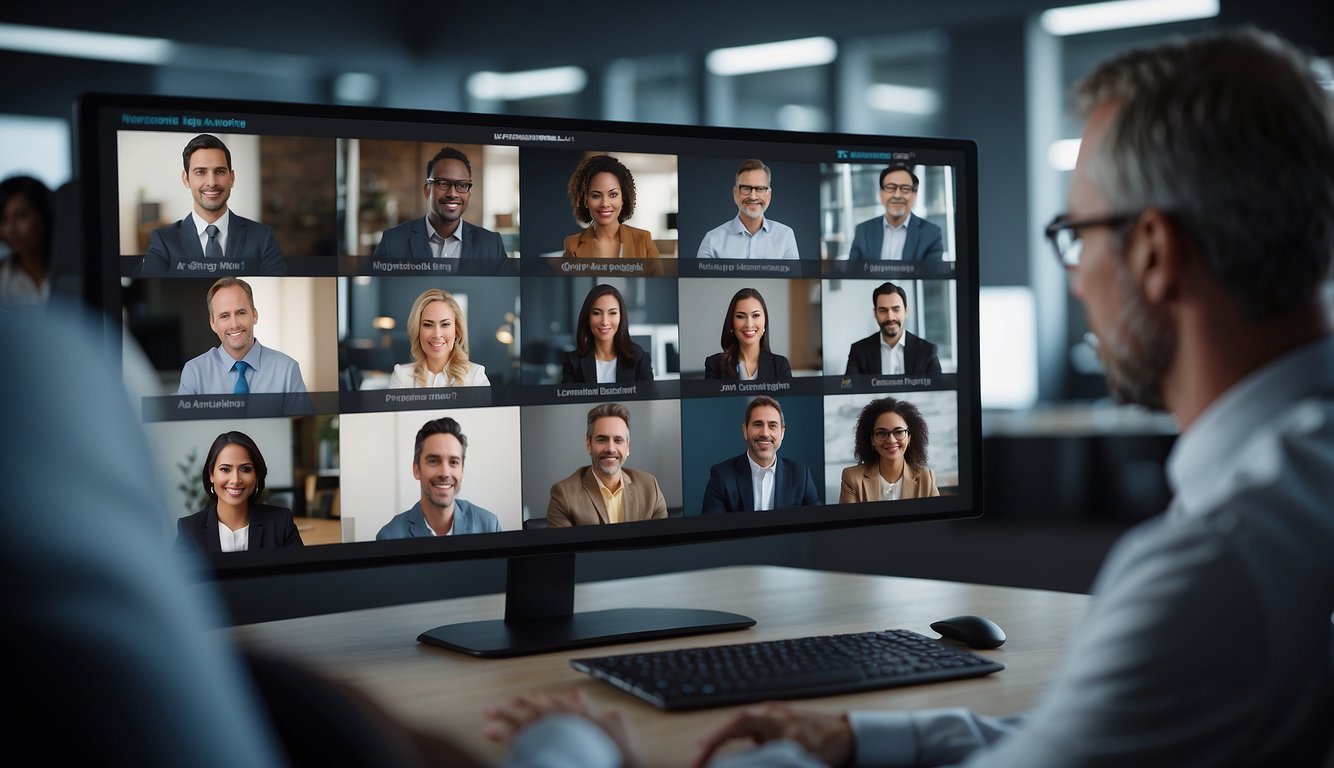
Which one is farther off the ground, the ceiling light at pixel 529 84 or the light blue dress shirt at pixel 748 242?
the ceiling light at pixel 529 84

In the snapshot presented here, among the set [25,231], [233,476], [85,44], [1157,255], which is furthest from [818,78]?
[1157,255]

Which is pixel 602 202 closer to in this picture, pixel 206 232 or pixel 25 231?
pixel 206 232

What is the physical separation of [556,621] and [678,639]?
160 millimetres

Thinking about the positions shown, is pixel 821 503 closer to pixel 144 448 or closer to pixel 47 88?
pixel 144 448

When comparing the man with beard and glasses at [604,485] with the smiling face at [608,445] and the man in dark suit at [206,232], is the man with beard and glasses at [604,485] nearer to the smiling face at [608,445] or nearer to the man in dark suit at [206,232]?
the smiling face at [608,445]

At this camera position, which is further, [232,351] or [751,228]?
[751,228]

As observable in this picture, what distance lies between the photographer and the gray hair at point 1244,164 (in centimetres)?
87

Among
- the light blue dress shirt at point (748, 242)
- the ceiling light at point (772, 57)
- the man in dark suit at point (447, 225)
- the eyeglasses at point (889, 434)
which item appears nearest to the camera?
the man in dark suit at point (447, 225)

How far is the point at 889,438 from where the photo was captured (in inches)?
65.4

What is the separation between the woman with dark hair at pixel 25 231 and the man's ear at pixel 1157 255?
2781 millimetres

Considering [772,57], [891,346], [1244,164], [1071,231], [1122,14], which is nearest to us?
[1244,164]

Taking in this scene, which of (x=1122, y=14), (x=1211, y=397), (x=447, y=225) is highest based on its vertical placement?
(x=1122, y=14)

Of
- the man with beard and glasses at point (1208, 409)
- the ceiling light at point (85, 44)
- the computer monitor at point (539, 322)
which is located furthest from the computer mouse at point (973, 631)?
the ceiling light at point (85, 44)

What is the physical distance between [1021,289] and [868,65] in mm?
1591
